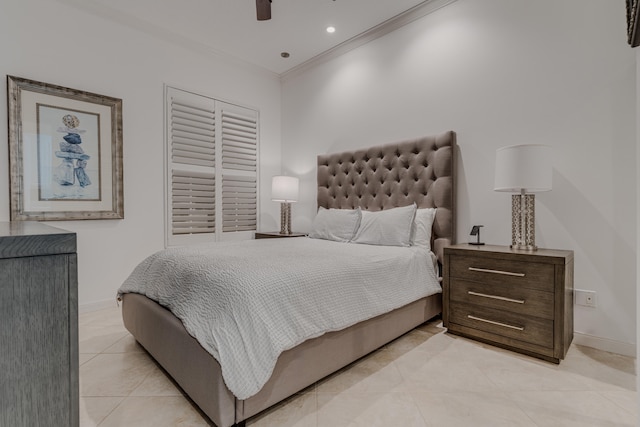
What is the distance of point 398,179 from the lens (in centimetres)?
324

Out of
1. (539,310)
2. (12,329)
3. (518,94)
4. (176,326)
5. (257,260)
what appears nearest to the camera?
(12,329)

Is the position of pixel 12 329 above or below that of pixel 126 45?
below

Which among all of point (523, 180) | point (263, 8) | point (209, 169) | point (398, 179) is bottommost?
point (523, 180)

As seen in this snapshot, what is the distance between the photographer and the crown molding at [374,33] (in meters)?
3.06

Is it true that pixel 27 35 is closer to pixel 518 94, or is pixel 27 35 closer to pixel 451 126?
pixel 451 126

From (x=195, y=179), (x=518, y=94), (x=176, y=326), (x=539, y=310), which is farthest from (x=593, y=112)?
(x=195, y=179)

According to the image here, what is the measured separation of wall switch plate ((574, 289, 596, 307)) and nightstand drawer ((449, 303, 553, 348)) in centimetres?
52

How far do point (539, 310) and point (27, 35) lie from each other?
448cm

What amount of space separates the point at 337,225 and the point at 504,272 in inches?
62.8

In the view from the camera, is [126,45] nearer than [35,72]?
No

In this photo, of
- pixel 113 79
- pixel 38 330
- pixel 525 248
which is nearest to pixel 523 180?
pixel 525 248

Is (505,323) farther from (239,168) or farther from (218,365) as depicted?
(239,168)

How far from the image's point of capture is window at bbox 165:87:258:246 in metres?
3.63

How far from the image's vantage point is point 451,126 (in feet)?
9.70
